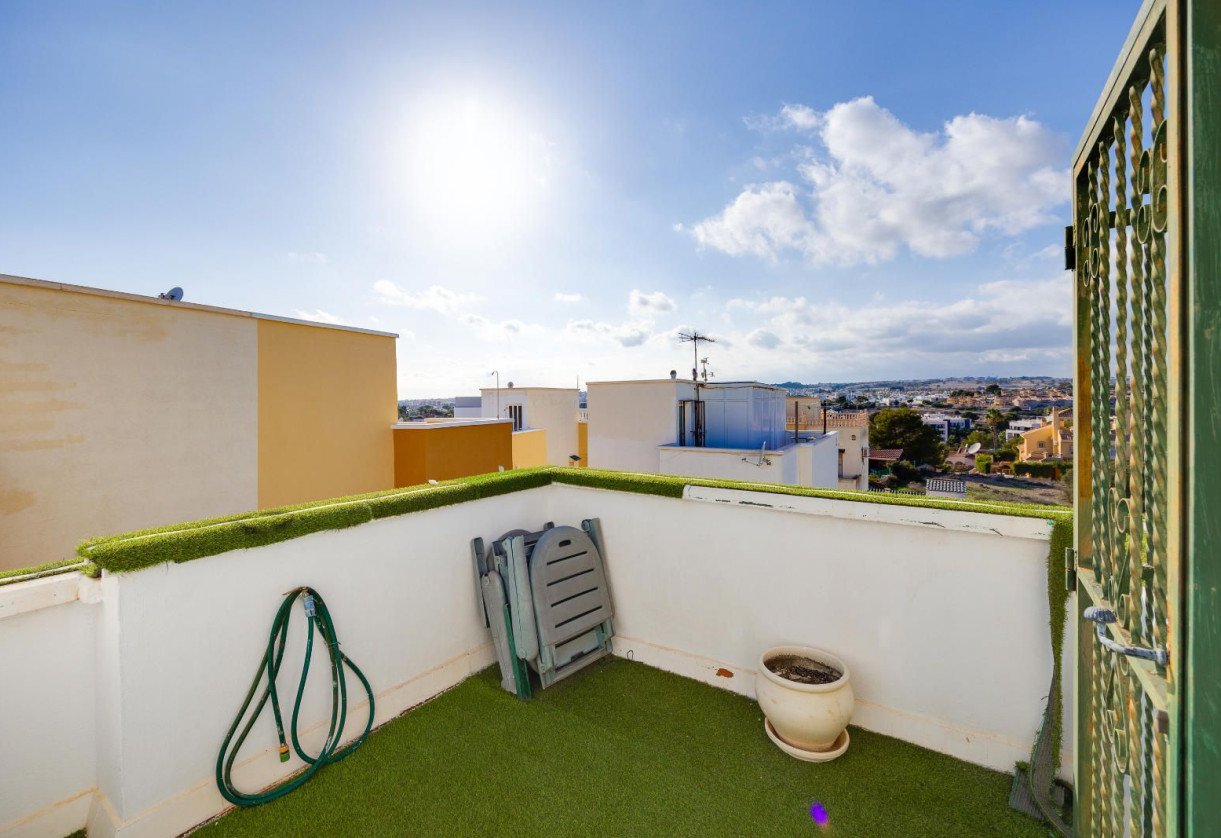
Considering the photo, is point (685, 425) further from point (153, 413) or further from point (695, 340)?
point (153, 413)

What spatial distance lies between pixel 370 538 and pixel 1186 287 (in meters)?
3.37

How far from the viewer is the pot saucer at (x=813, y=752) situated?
238 centimetres

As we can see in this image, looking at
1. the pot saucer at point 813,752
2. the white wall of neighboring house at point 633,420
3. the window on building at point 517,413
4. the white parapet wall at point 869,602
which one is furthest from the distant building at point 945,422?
the pot saucer at point 813,752

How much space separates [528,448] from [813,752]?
12158 millimetres

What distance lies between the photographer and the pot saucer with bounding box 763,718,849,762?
2.38 m

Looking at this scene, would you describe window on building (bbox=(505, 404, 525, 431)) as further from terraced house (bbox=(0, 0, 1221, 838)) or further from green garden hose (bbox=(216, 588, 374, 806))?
green garden hose (bbox=(216, 588, 374, 806))

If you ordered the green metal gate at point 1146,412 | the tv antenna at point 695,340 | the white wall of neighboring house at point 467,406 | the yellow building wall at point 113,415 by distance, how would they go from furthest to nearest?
the white wall of neighboring house at point 467,406 < the tv antenna at point 695,340 < the yellow building wall at point 113,415 < the green metal gate at point 1146,412

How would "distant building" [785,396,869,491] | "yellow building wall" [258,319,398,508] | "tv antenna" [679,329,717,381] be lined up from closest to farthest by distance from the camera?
"yellow building wall" [258,319,398,508]
"tv antenna" [679,329,717,381]
"distant building" [785,396,869,491]

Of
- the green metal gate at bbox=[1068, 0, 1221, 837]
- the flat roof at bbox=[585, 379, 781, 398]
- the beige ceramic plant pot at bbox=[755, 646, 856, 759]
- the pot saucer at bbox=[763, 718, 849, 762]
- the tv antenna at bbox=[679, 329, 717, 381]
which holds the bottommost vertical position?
the pot saucer at bbox=[763, 718, 849, 762]

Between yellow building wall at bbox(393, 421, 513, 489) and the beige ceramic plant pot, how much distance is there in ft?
20.4

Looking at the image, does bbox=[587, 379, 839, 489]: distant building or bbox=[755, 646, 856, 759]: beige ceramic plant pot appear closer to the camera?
bbox=[755, 646, 856, 759]: beige ceramic plant pot

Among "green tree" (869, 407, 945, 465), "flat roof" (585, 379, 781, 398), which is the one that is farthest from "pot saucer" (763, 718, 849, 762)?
"green tree" (869, 407, 945, 465)

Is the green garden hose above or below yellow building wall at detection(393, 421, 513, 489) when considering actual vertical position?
below

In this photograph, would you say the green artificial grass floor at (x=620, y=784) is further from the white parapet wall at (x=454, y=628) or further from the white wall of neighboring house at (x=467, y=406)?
the white wall of neighboring house at (x=467, y=406)
